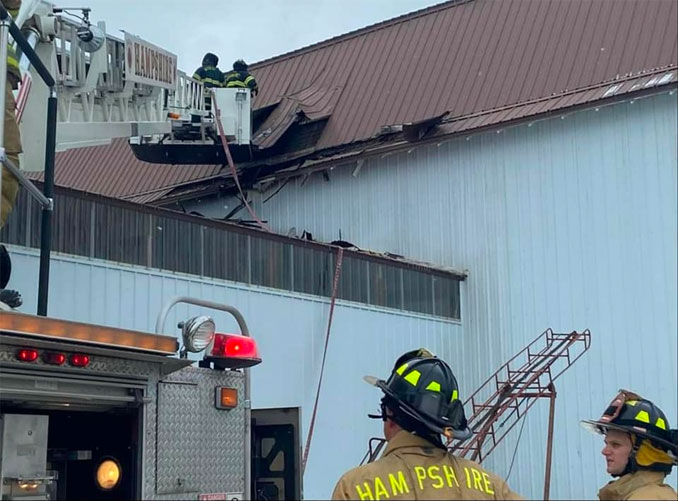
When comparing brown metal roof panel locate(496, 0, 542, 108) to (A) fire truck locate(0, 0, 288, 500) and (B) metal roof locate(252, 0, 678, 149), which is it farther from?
(A) fire truck locate(0, 0, 288, 500)

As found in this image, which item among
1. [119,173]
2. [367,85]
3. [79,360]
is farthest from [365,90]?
[79,360]

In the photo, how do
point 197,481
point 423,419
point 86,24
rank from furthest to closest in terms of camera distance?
point 86,24
point 197,481
point 423,419

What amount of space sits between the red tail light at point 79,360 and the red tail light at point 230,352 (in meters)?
0.83

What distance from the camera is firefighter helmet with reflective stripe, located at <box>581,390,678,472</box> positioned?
4070 mm

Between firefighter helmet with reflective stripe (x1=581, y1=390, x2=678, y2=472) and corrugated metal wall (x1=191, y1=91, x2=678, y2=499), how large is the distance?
453 inches

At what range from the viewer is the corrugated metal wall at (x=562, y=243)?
15477 mm

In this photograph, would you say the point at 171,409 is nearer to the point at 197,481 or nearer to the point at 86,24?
the point at 197,481

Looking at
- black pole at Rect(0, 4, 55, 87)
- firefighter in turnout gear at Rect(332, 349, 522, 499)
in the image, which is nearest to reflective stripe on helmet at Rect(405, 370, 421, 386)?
firefighter in turnout gear at Rect(332, 349, 522, 499)

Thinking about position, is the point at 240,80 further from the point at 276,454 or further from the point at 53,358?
the point at 53,358

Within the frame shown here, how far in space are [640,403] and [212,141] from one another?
11.3 m

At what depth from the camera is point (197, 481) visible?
5059 millimetres

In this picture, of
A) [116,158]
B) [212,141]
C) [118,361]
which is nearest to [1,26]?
[118,361]

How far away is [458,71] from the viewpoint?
733 inches

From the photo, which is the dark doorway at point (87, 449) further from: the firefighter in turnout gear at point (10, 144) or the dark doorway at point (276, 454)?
the firefighter in turnout gear at point (10, 144)
